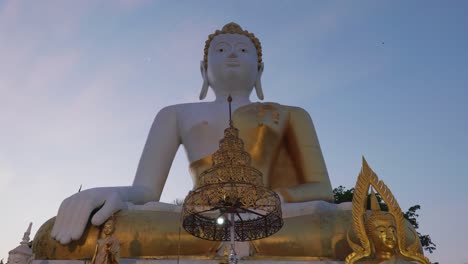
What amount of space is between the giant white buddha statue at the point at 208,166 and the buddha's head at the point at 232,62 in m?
0.02

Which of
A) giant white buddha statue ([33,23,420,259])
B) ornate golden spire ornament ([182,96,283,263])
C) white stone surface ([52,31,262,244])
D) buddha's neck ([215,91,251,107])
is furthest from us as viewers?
buddha's neck ([215,91,251,107])

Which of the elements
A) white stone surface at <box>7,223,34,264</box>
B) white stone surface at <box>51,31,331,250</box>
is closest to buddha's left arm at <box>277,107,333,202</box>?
white stone surface at <box>51,31,331,250</box>

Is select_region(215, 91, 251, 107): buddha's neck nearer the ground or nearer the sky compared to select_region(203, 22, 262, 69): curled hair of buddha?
nearer the ground

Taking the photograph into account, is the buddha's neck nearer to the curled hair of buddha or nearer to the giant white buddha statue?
the giant white buddha statue

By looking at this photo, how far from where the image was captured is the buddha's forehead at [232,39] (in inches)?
371

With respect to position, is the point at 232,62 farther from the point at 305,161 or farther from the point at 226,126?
the point at 305,161

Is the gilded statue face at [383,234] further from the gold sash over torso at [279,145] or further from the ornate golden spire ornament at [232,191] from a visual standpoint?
the gold sash over torso at [279,145]

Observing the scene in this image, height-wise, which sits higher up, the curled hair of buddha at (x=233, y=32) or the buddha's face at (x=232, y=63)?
the curled hair of buddha at (x=233, y=32)

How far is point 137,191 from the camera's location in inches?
298

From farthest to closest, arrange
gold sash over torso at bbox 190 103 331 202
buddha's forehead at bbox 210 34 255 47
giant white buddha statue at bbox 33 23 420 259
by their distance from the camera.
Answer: buddha's forehead at bbox 210 34 255 47 → gold sash over torso at bbox 190 103 331 202 → giant white buddha statue at bbox 33 23 420 259

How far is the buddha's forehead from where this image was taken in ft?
30.9

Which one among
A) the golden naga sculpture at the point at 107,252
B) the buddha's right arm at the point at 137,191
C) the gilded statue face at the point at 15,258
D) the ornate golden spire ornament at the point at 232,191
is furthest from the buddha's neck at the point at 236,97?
Answer: the gilded statue face at the point at 15,258

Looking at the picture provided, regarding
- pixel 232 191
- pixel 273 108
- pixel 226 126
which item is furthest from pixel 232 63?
pixel 232 191

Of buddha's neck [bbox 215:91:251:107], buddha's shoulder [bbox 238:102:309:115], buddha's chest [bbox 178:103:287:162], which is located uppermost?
buddha's neck [bbox 215:91:251:107]
